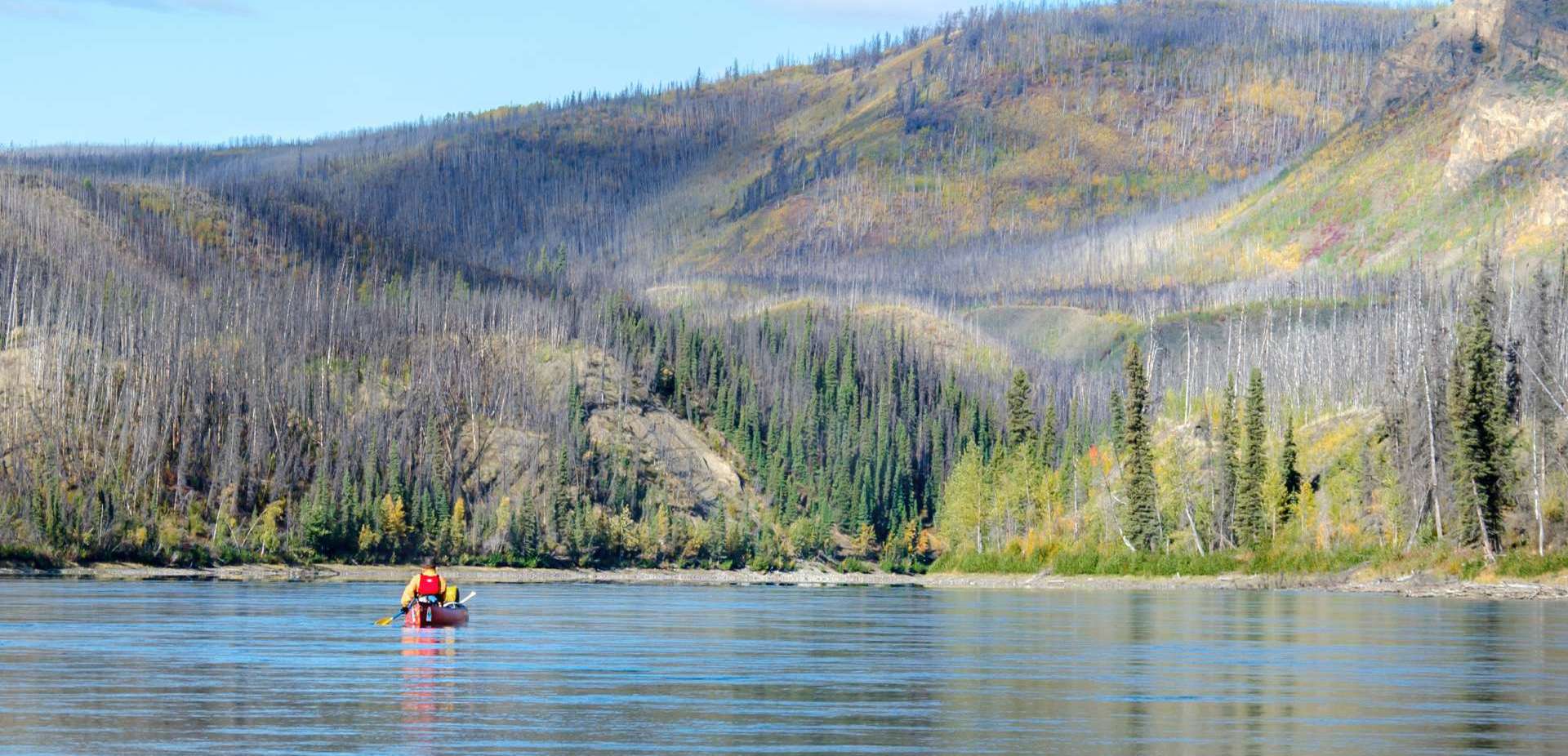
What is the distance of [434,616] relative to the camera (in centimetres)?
6825

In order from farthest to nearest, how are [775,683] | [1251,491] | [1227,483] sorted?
[1227,483] → [1251,491] → [775,683]

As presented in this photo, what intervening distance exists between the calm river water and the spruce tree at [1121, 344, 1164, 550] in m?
61.4

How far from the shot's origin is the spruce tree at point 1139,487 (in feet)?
484

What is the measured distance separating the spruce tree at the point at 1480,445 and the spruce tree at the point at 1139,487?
3435 centimetres

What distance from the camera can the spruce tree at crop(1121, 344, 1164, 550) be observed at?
484ft

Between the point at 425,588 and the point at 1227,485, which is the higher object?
the point at 1227,485

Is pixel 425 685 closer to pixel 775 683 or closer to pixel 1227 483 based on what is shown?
pixel 775 683

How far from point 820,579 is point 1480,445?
7265cm

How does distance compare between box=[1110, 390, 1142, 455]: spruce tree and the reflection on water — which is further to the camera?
box=[1110, 390, 1142, 455]: spruce tree

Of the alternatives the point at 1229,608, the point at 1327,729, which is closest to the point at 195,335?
the point at 1229,608

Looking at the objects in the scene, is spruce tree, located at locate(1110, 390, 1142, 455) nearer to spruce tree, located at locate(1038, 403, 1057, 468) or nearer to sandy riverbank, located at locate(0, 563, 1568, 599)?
spruce tree, located at locate(1038, 403, 1057, 468)

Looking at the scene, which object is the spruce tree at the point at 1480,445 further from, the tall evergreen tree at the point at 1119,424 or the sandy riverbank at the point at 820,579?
the tall evergreen tree at the point at 1119,424

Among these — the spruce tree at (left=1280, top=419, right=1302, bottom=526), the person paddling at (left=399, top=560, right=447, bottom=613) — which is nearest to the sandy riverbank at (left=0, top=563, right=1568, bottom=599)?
the spruce tree at (left=1280, top=419, right=1302, bottom=526)

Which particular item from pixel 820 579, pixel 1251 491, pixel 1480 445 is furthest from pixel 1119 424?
pixel 1480 445
